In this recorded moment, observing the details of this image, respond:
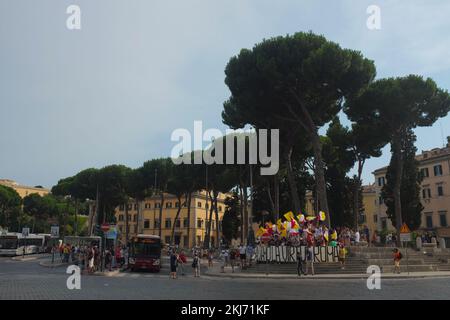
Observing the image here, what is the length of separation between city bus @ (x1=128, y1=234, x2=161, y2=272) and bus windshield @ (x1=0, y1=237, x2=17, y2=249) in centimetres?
2583

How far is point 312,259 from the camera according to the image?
24.7 meters

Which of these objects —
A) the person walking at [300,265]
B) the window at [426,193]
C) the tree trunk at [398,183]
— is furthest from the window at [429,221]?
the person walking at [300,265]

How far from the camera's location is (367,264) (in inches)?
1017

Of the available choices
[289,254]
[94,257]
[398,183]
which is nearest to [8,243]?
[94,257]

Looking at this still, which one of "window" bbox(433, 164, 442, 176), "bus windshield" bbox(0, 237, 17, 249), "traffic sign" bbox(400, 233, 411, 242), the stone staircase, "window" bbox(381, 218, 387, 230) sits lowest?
the stone staircase

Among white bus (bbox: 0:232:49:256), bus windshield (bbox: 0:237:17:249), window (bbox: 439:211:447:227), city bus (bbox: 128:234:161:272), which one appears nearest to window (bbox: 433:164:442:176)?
window (bbox: 439:211:447:227)

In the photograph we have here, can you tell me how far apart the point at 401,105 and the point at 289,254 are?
16.4 metres

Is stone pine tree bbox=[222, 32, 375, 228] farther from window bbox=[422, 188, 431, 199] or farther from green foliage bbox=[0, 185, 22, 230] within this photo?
green foliage bbox=[0, 185, 22, 230]

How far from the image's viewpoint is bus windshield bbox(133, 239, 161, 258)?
97.9ft

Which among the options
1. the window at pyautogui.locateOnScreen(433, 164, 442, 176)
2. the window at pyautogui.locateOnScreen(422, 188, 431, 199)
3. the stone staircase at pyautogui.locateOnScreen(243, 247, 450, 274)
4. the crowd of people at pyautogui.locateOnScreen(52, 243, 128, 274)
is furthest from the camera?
the window at pyautogui.locateOnScreen(422, 188, 431, 199)

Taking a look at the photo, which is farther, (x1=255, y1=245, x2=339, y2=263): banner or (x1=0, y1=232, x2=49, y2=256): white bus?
(x1=0, y1=232, x2=49, y2=256): white bus

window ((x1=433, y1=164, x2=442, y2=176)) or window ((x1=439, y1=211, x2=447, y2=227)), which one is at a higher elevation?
window ((x1=433, y1=164, x2=442, y2=176))

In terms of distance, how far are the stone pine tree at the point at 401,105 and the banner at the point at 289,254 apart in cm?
1045

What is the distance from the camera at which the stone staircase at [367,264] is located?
25516mm
